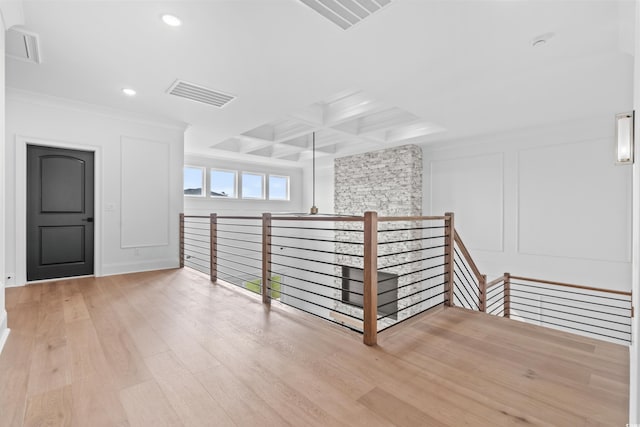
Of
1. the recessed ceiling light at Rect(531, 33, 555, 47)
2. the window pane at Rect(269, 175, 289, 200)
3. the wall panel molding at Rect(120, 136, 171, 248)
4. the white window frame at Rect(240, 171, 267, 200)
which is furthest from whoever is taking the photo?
the window pane at Rect(269, 175, 289, 200)

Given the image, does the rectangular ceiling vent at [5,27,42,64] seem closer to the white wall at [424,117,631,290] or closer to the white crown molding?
the white crown molding

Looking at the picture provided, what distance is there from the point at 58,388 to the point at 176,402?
0.66m

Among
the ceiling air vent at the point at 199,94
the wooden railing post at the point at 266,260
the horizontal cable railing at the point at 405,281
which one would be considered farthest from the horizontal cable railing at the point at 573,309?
the ceiling air vent at the point at 199,94

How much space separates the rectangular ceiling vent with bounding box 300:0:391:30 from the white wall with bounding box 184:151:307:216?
5.73 meters

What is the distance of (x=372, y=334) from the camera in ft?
6.45

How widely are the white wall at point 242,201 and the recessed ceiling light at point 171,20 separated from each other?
5.04m

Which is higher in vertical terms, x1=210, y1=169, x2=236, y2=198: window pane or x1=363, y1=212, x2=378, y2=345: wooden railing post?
x1=210, y1=169, x2=236, y2=198: window pane

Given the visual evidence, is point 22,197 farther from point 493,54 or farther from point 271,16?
point 493,54

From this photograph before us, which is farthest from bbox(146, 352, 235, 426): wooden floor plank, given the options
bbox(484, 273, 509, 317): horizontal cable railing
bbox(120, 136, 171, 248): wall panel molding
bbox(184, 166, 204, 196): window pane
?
bbox(184, 166, 204, 196): window pane

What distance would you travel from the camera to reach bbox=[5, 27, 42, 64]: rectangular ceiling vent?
7.62 feet

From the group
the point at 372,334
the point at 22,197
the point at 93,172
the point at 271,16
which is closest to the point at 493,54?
the point at 271,16

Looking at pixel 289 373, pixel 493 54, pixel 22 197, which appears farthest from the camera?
pixel 22 197

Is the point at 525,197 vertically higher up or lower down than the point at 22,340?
higher up

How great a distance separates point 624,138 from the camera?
1.13 metres
